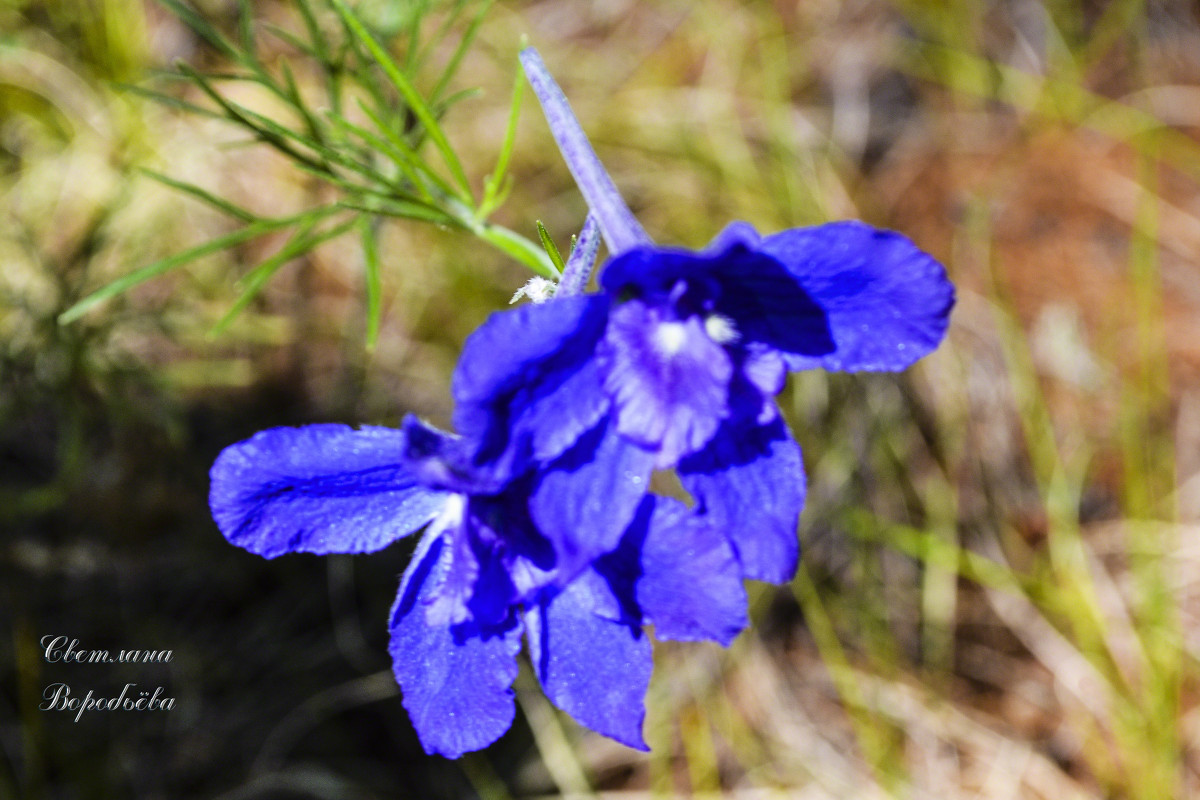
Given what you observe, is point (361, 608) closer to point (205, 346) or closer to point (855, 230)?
point (205, 346)

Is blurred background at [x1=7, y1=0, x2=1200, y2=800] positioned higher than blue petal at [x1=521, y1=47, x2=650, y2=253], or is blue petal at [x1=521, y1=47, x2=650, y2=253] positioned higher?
blue petal at [x1=521, y1=47, x2=650, y2=253]

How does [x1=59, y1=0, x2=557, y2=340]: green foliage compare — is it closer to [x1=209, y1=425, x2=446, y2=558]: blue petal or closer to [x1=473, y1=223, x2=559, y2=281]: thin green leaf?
[x1=473, y1=223, x2=559, y2=281]: thin green leaf

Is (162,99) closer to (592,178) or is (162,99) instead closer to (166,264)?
(166,264)

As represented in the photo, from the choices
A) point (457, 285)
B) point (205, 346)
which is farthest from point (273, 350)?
point (457, 285)

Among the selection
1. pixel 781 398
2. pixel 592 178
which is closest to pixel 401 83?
pixel 592 178
